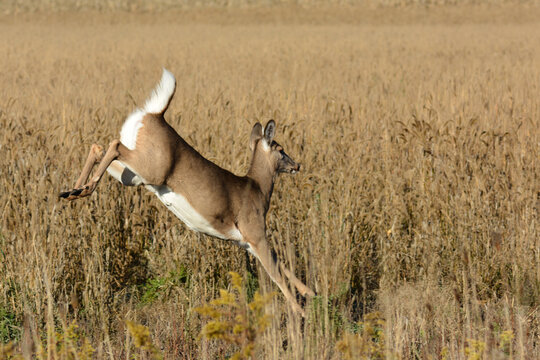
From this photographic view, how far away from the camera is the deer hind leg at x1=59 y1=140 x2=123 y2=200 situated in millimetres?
3738

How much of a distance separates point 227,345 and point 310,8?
4700 centimetres

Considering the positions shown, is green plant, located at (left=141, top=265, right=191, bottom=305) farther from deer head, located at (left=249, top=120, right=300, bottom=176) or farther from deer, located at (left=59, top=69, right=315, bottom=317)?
deer head, located at (left=249, top=120, right=300, bottom=176)

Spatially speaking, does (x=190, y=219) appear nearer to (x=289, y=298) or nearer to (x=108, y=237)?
(x=289, y=298)

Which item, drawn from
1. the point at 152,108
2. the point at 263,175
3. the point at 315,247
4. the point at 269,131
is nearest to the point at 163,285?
the point at 315,247

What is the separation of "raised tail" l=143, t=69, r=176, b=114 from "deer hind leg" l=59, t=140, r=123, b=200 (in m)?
0.33

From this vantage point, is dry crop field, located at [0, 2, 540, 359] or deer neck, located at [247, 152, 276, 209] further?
deer neck, located at [247, 152, 276, 209]

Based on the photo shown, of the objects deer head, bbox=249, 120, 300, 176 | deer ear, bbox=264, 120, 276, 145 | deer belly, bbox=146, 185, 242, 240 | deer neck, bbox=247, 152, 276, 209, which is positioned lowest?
deer belly, bbox=146, 185, 242, 240

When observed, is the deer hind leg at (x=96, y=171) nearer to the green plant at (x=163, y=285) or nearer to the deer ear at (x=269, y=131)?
the deer ear at (x=269, y=131)

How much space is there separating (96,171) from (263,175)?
3.91 feet

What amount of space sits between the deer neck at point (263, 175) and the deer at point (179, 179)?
7.0 inches

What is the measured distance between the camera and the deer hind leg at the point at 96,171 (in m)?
3.74

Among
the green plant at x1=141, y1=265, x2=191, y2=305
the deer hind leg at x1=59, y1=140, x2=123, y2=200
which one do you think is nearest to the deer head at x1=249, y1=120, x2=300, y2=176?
the deer hind leg at x1=59, y1=140, x2=123, y2=200

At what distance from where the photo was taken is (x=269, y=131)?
14.9ft

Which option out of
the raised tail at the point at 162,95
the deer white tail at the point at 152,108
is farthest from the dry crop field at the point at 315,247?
the raised tail at the point at 162,95
